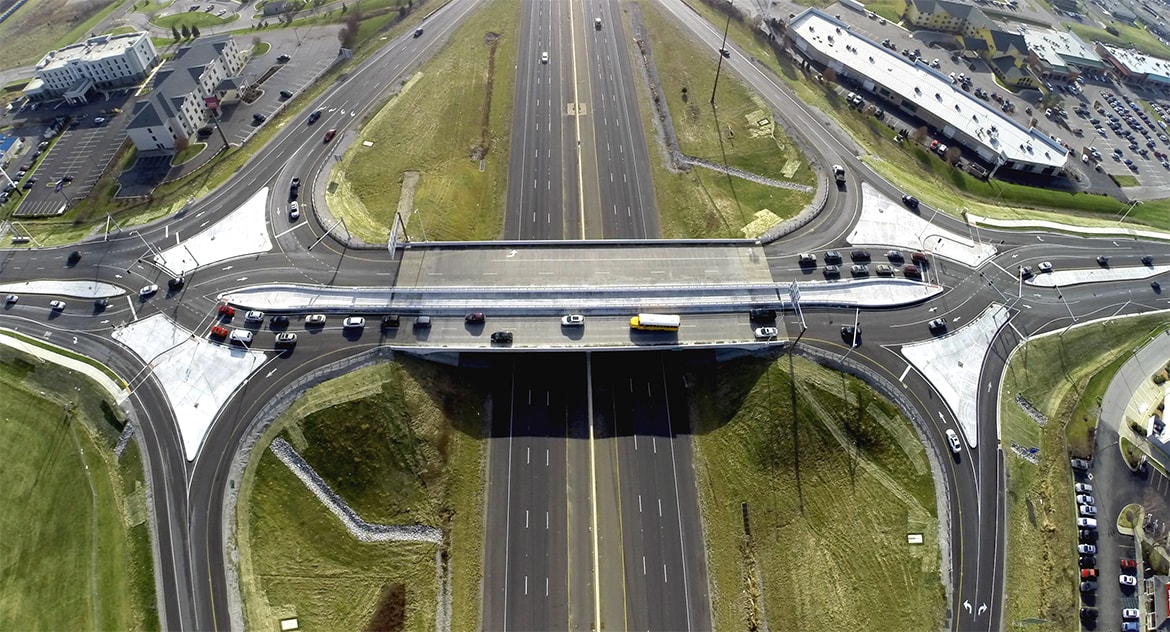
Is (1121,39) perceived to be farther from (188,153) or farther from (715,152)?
(188,153)

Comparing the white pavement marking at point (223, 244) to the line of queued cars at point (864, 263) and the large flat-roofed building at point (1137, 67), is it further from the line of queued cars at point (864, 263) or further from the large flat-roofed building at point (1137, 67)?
the large flat-roofed building at point (1137, 67)

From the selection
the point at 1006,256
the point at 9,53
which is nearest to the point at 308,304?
the point at 1006,256

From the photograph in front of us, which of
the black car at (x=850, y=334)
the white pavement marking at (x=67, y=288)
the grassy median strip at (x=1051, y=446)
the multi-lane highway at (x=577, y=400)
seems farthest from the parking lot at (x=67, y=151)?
the grassy median strip at (x=1051, y=446)

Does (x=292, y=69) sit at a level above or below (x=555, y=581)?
above

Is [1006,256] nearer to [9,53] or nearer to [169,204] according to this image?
[169,204]

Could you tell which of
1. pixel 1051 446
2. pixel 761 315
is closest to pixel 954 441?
pixel 1051 446

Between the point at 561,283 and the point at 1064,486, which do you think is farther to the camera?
the point at 561,283
